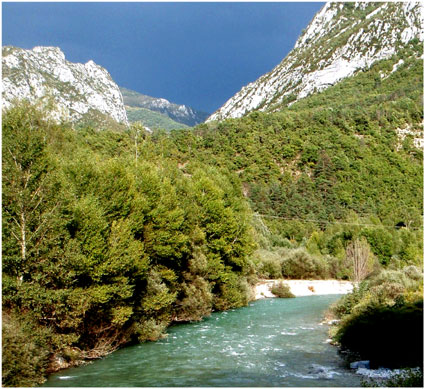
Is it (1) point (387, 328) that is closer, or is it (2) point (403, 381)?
(2) point (403, 381)

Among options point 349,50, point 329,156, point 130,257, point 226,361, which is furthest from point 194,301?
point 349,50

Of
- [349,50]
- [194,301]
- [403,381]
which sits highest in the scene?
[349,50]

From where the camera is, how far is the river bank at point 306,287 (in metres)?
53.8

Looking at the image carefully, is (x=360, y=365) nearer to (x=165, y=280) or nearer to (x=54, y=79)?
(x=165, y=280)

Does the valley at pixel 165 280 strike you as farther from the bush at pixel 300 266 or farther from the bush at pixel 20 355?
the bush at pixel 300 266

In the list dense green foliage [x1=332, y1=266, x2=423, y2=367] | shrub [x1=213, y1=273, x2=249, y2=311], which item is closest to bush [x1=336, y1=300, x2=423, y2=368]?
dense green foliage [x1=332, y1=266, x2=423, y2=367]

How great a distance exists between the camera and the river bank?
53.8 meters

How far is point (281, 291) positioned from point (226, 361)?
1342 inches

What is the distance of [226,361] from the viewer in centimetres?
2086

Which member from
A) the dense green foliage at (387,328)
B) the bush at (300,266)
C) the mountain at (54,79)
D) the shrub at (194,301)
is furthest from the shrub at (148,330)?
the mountain at (54,79)

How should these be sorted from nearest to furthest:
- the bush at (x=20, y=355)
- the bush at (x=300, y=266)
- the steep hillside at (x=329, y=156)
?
the bush at (x=20, y=355) < the bush at (x=300, y=266) < the steep hillside at (x=329, y=156)

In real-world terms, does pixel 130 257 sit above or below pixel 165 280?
above

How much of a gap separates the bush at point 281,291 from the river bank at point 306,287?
1.93 ft

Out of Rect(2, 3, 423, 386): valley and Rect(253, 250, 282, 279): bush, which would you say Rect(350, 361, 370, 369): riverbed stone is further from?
Rect(253, 250, 282, 279): bush
